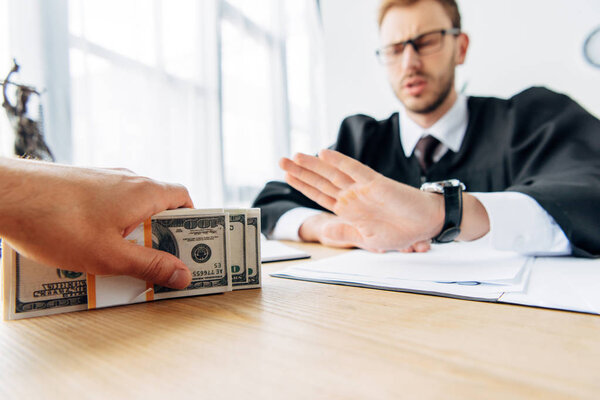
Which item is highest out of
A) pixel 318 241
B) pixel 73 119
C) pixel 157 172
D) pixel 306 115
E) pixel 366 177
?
pixel 306 115

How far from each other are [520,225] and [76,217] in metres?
0.80

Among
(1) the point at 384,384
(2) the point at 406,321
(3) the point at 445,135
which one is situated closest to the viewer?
(1) the point at 384,384

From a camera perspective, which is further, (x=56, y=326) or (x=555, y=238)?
(x=555, y=238)

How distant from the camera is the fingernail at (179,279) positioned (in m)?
0.42

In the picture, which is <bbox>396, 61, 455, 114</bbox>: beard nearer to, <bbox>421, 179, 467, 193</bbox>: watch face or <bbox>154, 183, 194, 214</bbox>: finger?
<bbox>421, 179, 467, 193</bbox>: watch face

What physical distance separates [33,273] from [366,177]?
19.5 inches

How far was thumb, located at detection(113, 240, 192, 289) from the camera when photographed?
38 cm

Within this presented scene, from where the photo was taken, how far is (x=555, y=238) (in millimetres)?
745

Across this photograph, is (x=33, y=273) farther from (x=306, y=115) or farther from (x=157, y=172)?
(x=306, y=115)

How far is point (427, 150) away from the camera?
1321 mm

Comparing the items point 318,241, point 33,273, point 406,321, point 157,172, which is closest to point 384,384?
point 406,321

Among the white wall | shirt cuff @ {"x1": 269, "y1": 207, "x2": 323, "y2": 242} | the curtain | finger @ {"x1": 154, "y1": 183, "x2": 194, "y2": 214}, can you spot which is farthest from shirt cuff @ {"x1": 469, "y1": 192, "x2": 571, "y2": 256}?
the white wall

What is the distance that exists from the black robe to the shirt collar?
28 mm

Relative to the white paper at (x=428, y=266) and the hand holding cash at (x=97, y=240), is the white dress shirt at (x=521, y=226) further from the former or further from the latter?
the hand holding cash at (x=97, y=240)
